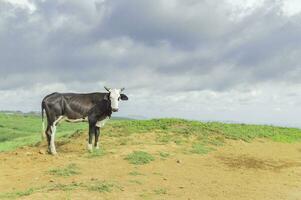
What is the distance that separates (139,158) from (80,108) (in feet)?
11.5

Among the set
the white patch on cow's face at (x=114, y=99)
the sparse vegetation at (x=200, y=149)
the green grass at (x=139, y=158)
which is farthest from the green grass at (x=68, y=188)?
the sparse vegetation at (x=200, y=149)

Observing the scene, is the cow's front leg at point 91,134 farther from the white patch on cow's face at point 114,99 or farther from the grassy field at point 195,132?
the grassy field at point 195,132

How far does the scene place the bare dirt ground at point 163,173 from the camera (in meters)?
13.7

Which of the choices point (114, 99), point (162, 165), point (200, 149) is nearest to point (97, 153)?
point (114, 99)

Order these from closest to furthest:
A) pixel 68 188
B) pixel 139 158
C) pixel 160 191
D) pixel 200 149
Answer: pixel 68 188
pixel 160 191
pixel 139 158
pixel 200 149

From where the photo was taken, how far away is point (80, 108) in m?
19.5

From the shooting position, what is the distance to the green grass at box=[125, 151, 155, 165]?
17.4m

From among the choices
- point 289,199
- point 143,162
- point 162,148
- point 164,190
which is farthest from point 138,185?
point 162,148

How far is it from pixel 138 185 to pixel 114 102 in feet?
17.9

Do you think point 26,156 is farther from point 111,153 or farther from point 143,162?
point 143,162

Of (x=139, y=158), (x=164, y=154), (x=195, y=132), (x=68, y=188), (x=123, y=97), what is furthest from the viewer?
(x=195, y=132)

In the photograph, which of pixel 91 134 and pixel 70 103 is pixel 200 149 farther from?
pixel 70 103

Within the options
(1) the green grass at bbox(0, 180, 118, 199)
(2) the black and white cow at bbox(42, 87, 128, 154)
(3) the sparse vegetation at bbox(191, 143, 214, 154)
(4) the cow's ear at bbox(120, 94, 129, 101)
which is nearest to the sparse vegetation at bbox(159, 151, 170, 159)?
(3) the sparse vegetation at bbox(191, 143, 214, 154)

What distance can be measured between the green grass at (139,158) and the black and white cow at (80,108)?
203cm
